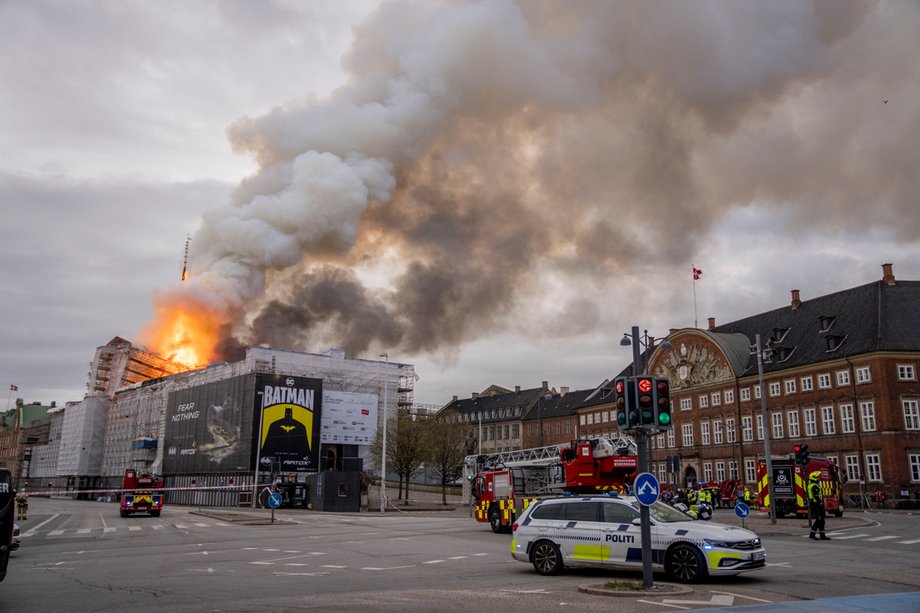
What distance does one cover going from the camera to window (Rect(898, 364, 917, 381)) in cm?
5128

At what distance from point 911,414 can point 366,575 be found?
160 ft

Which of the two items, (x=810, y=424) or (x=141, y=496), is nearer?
(x=141, y=496)

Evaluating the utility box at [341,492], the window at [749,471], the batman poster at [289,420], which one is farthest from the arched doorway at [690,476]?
the batman poster at [289,420]

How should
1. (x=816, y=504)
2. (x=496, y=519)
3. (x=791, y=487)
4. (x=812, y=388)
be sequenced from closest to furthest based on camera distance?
(x=816, y=504)
(x=496, y=519)
(x=791, y=487)
(x=812, y=388)

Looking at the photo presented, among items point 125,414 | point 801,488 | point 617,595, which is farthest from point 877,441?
point 125,414

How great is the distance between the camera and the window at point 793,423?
192 ft

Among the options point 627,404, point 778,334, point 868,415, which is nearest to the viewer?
point 627,404

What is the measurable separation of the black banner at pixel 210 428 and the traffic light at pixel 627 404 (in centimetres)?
5590

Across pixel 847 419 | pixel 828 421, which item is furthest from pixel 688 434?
pixel 847 419

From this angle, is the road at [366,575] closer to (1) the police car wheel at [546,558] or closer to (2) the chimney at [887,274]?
(1) the police car wheel at [546,558]

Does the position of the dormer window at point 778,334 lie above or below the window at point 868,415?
above

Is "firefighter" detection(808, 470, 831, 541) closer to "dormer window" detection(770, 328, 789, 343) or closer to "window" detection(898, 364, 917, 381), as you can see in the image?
"window" detection(898, 364, 917, 381)

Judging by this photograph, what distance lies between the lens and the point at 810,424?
57281mm

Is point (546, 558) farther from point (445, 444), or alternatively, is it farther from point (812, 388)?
point (445, 444)
